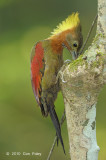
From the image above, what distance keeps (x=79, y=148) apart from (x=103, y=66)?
1.95ft

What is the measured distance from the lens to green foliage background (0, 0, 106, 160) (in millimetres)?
5000

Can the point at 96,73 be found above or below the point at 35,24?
below

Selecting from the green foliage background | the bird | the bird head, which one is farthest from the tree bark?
the green foliage background

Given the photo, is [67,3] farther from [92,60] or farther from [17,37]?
[92,60]

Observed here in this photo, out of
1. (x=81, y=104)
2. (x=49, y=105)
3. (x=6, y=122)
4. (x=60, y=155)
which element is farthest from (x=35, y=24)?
(x=81, y=104)

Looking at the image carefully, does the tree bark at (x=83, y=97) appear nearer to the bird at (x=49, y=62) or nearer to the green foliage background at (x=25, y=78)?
the bird at (x=49, y=62)

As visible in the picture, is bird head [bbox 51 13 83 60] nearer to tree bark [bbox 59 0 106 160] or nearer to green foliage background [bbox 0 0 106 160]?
tree bark [bbox 59 0 106 160]

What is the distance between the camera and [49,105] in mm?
3053

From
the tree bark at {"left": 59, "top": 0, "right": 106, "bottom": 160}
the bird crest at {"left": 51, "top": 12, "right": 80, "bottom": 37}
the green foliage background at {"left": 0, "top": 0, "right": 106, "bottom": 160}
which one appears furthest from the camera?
the green foliage background at {"left": 0, "top": 0, "right": 106, "bottom": 160}

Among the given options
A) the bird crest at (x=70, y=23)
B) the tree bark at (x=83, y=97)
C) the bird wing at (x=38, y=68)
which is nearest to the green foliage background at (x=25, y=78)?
the bird crest at (x=70, y=23)

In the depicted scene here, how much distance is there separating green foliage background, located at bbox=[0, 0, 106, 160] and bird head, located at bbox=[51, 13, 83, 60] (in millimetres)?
1672

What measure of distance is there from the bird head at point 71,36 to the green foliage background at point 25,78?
167 centimetres

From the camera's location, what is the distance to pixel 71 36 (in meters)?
3.05

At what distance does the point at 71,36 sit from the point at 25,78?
1.97 meters
